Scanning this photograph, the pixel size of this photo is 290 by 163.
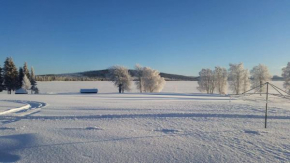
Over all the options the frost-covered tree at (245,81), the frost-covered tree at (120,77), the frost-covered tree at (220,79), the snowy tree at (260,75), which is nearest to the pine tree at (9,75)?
the frost-covered tree at (120,77)

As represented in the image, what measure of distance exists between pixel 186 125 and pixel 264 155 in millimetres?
3336

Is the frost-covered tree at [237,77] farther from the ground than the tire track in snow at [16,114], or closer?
farther from the ground

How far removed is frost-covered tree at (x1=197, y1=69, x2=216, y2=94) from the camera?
5453 cm

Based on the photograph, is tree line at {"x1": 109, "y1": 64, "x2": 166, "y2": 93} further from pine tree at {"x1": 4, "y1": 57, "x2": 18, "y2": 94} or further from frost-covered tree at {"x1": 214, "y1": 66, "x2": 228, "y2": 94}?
pine tree at {"x1": 4, "y1": 57, "x2": 18, "y2": 94}

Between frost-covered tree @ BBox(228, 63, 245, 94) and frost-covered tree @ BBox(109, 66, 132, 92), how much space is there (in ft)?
102

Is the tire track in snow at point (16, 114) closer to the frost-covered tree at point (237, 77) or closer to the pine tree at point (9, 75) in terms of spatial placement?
the pine tree at point (9, 75)

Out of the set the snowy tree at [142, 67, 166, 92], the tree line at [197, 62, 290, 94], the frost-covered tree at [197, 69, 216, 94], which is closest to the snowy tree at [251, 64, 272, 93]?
the tree line at [197, 62, 290, 94]

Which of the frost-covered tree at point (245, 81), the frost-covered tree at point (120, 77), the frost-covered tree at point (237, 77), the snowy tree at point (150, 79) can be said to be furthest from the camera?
the snowy tree at point (150, 79)

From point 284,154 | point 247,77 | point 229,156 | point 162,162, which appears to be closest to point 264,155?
point 284,154

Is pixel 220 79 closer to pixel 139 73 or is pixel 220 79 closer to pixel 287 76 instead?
pixel 287 76

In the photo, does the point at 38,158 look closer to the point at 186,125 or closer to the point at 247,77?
the point at 186,125

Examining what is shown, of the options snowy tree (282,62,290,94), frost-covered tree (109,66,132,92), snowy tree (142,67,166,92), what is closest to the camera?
snowy tree (282,62,290,94)

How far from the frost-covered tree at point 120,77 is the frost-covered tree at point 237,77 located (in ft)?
102

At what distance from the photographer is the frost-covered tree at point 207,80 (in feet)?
179
